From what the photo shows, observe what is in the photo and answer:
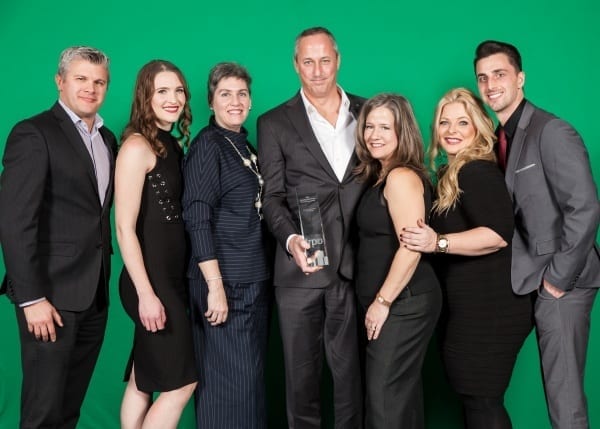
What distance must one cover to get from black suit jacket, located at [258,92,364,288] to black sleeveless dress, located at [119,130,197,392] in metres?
0.41

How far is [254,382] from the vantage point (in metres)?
3.07

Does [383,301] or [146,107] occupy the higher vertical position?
[146,107]

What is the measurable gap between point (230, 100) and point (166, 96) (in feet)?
0.93

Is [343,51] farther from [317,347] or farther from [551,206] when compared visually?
[317,347]

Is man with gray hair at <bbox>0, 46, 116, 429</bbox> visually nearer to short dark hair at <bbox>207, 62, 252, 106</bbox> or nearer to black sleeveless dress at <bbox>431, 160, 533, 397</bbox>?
short dark hair at <bbox>207, 62, 252, 106</bbox>

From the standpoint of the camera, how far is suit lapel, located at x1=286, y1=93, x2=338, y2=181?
2.94 metres

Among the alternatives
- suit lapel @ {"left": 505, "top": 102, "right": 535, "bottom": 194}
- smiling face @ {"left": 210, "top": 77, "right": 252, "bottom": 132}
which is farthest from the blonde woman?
smiling face @ {"left": 210, "top": 77, "right": 252, "bottom": 132}

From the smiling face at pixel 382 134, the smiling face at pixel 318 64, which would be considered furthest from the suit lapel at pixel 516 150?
the smiling face at pixel 318 64

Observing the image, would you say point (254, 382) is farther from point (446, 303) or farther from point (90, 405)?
point (90, 405)

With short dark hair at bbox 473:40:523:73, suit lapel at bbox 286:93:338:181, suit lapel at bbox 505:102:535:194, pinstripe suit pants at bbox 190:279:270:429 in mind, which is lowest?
pinstripe suit pants at bbox 190:279:270:429

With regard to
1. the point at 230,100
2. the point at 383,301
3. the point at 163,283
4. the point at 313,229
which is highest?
the point at 230,100

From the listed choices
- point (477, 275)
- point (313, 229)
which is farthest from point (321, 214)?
point (477, 275)

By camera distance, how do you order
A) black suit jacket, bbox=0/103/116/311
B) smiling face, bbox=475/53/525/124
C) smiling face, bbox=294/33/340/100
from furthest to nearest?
smiling face, bbox=294/33/340/100 < smiling face, bbox=475/53/525/124 < black suit jacket, bbox=0/103/116/311

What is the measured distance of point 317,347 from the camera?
3.04m
